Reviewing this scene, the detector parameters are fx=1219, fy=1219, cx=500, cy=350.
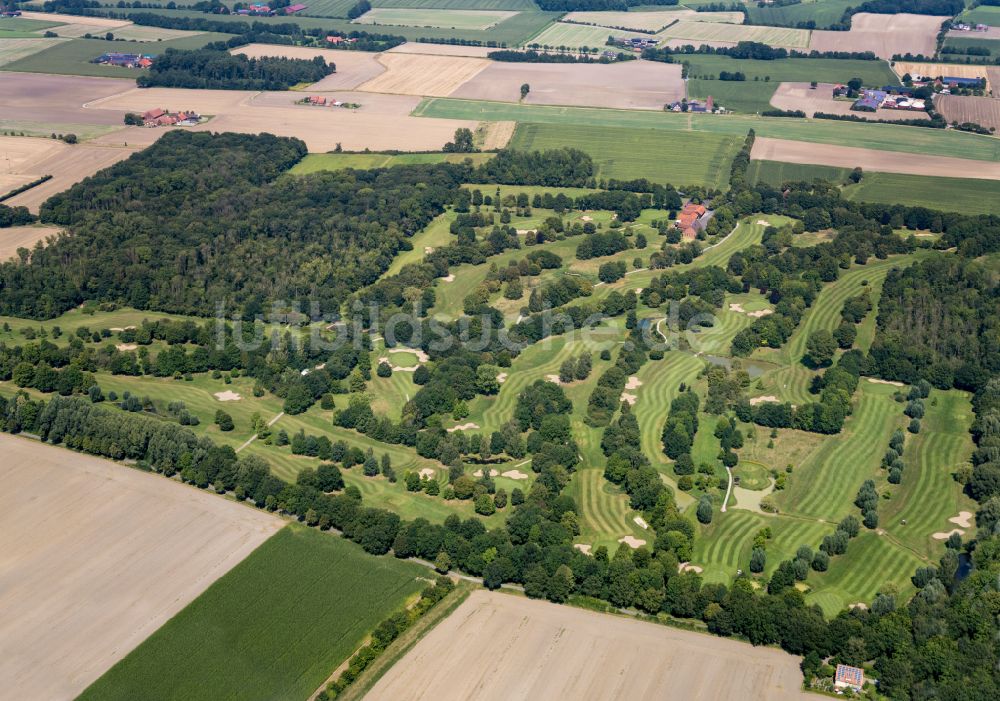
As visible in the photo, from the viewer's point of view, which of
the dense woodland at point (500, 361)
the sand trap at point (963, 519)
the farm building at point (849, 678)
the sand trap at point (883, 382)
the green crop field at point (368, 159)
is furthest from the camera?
the green crop field at point (368, 159)

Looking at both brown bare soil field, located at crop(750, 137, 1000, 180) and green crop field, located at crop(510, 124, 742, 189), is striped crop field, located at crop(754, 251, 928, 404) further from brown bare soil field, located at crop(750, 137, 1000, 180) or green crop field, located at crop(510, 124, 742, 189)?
green crop field, located at crop(510, 124, 742, 189)

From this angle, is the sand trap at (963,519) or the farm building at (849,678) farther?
the sand trap at (963,519)

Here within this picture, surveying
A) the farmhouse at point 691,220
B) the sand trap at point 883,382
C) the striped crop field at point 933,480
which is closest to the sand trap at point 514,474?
the striped crop field at point 933,480

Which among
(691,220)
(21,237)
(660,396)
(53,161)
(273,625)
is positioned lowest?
(660,396)

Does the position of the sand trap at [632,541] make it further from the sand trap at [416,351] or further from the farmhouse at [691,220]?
the farmhouse at [691,220]

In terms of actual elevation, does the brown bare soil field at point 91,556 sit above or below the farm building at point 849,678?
above

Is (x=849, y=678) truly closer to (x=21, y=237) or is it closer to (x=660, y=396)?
(x=660, y=396)

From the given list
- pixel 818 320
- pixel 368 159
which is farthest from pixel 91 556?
pixel 368 159
